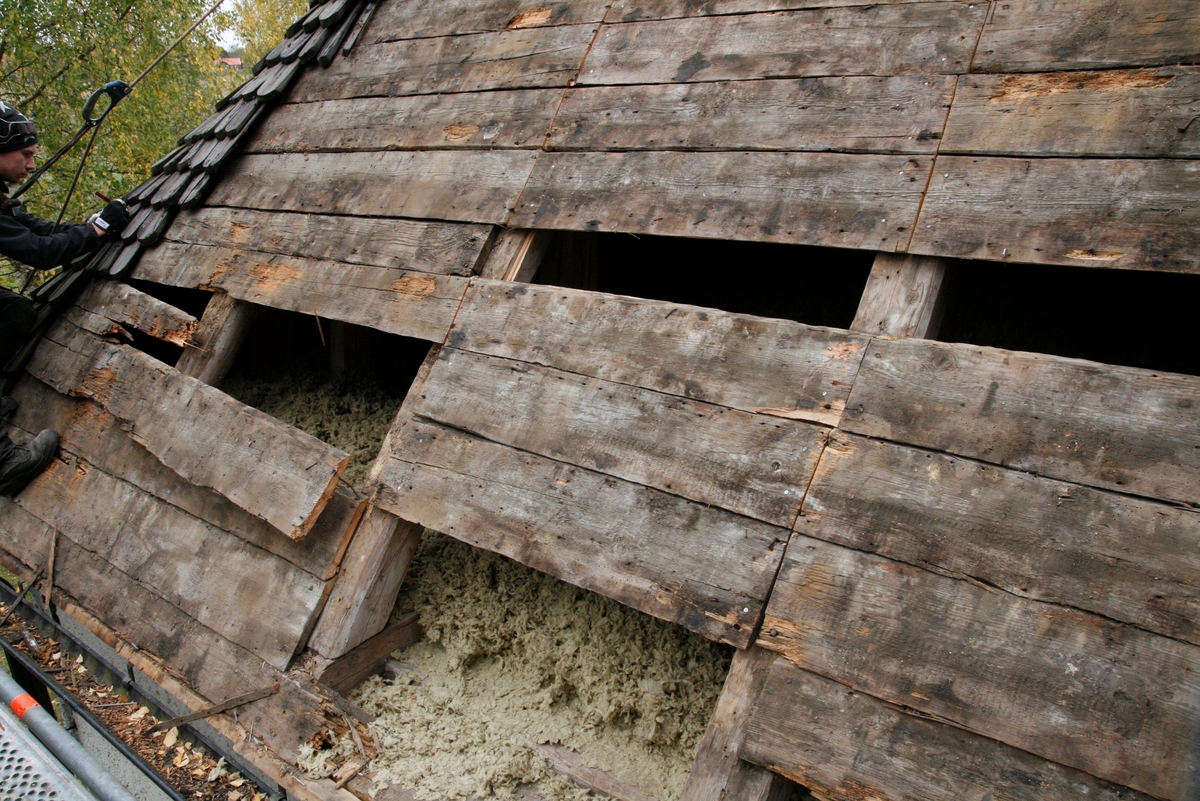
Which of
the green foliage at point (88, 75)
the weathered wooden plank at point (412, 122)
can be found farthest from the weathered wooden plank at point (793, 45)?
the green foliage at point (88, 75)

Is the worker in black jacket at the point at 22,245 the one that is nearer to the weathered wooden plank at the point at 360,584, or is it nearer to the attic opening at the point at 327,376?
the attic opening at the point at 327,376

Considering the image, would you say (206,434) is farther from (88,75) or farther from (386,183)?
(88,75)

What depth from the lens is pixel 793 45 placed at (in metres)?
2.41

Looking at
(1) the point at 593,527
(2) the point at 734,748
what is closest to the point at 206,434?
(1) the point at 593,527

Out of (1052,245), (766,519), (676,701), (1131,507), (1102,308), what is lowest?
(676,701)

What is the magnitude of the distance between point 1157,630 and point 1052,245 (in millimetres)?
904

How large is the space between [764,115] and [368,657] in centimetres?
223

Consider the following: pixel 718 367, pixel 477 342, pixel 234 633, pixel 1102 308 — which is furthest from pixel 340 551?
pixel 1102 308

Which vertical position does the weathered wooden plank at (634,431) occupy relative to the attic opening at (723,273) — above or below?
below

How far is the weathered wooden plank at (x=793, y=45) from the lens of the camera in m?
2.16

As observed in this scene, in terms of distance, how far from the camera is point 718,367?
6.79 ft

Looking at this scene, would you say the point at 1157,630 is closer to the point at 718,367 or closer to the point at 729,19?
the point at 718,367

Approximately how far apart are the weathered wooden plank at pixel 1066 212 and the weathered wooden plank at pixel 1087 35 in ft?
0.98

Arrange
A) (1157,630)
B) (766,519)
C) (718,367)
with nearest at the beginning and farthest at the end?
(1157,630)
(766,519)
(718,367)
